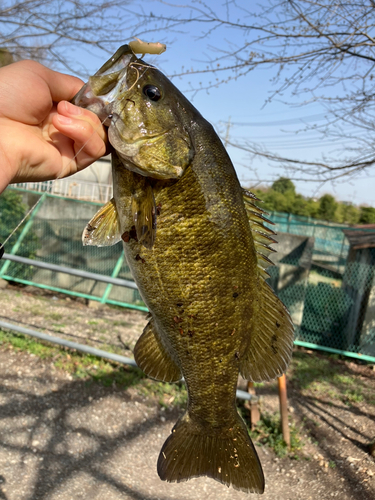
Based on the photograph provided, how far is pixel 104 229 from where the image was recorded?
66.7 inches

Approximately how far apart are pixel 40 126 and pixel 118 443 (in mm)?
3711

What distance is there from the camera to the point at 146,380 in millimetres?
5328

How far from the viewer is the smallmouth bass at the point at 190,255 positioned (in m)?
1.53

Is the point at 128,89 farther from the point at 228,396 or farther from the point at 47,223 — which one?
the point at 47,223

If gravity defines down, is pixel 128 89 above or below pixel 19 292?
above

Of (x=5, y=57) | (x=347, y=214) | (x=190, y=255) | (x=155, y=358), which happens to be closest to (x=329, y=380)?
(x=155, y=358)

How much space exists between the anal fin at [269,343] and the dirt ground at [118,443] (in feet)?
8.54

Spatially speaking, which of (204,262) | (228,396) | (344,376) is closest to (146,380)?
(344,376)

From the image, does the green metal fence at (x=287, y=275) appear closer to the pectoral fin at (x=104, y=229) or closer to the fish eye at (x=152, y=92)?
the pectoral fin at (x=104, y=229)

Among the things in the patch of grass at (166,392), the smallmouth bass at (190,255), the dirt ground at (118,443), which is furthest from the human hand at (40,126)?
the patch of grass at (166,392)

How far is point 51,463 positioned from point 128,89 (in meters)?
3.74

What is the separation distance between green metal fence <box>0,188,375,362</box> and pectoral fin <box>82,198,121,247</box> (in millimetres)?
4726

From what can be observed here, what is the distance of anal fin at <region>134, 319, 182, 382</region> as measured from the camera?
187 centimetres

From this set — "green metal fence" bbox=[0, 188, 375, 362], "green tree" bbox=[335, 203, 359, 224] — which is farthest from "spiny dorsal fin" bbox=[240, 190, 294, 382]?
"green tree" bbox=[335, 203, 359, 224]
